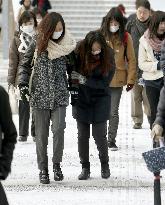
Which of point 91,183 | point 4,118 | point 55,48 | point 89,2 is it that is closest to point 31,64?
point 55,48

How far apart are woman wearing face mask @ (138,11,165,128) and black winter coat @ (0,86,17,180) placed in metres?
5.28

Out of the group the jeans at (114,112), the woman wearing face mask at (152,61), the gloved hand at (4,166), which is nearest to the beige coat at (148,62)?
the woman wearing face mask at (152,61)

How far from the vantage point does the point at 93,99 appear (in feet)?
31.6

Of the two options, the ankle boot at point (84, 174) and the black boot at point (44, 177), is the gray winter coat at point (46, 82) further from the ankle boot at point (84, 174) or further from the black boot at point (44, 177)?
the ankle boot at point (84, 174)

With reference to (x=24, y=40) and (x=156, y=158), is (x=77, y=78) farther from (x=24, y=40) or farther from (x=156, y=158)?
(x=156, y=158)

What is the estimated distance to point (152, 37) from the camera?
10.6 meters

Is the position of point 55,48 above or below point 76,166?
above

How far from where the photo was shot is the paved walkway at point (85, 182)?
8.74 metres

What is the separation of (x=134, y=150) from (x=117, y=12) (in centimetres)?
172

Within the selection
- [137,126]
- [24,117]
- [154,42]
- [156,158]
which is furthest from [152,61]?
[156,158]

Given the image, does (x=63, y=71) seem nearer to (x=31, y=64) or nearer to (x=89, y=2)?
(x=31, y=64)

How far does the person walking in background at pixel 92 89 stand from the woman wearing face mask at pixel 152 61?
1.10 meters

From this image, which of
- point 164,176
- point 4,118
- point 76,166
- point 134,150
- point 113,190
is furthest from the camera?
point 134,150

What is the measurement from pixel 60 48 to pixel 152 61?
75.3 inches
